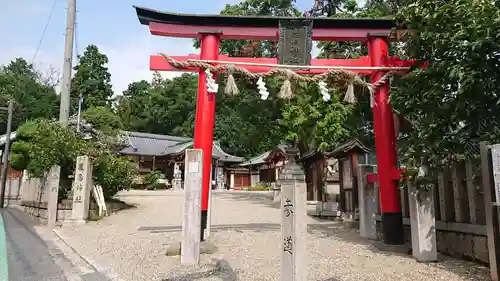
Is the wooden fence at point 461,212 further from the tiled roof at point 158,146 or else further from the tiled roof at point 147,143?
the tiled roof at point 147,143

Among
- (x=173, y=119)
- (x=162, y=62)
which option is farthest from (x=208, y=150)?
(x=173, y=119)

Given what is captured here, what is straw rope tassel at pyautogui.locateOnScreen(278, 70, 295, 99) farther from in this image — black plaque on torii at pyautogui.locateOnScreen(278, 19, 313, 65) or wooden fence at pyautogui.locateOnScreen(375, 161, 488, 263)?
wooden fence at pyautogui.locateOnScreen(375, 161, 488, 263)

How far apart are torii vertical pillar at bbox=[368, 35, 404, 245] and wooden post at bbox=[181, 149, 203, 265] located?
3797mm

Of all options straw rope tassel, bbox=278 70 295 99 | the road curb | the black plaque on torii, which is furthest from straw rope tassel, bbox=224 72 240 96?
Answer: the road curb

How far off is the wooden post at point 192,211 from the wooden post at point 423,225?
3.75 metres

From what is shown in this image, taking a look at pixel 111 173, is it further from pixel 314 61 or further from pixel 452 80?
pixel 452 80

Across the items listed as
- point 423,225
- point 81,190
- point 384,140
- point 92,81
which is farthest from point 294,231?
point 92,81

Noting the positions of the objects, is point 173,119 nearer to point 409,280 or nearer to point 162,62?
point 162,62

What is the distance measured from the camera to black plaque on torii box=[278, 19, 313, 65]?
26.2 feet

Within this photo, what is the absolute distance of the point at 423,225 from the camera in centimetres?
649

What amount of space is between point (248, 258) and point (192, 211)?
1355 mm

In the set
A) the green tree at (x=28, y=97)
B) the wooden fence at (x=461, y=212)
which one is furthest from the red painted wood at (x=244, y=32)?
the green tree at (x=28, y=97)

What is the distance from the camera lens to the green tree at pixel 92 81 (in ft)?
162

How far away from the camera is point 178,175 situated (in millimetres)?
37031
